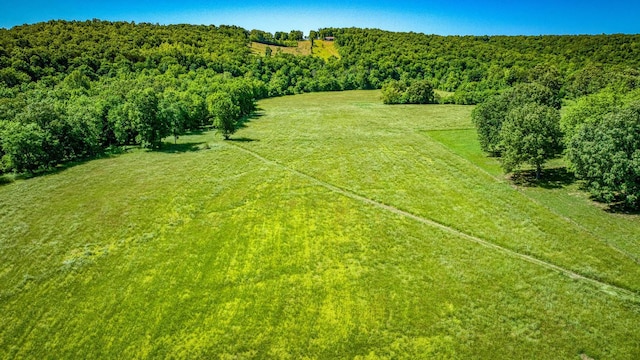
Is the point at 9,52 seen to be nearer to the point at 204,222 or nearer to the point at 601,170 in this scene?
the point at 204,222

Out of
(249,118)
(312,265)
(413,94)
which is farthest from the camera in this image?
(413,94)

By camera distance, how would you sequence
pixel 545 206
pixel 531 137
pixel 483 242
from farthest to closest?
pixel 531 137, pixel 545 206, pixel 483 242

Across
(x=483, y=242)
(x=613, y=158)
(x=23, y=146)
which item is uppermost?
(x=613, y=158)

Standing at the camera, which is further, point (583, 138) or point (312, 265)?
point (583, 138)

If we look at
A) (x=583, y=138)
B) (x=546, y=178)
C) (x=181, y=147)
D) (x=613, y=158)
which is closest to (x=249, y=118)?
(x=181, y=147)

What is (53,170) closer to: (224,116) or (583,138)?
(224,116)

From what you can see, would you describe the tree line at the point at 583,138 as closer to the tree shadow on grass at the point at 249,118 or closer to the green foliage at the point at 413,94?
the green foliage at the point at 413,94

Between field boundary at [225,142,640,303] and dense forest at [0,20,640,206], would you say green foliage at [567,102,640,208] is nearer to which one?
dense forest at [0,20,640,206]

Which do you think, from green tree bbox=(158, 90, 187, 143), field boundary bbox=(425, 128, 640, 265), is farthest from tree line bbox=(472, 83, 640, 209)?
green tree bbox=(158, 90, 187, 143)
